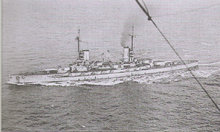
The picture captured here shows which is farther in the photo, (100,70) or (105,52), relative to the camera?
(100,70)

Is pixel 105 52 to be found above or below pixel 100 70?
above

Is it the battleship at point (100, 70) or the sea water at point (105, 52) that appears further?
the battleship at point (100, 70)

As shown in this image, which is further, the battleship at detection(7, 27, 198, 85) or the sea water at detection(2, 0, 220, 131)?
the battleship at detection(7, 27, 198, 85)
